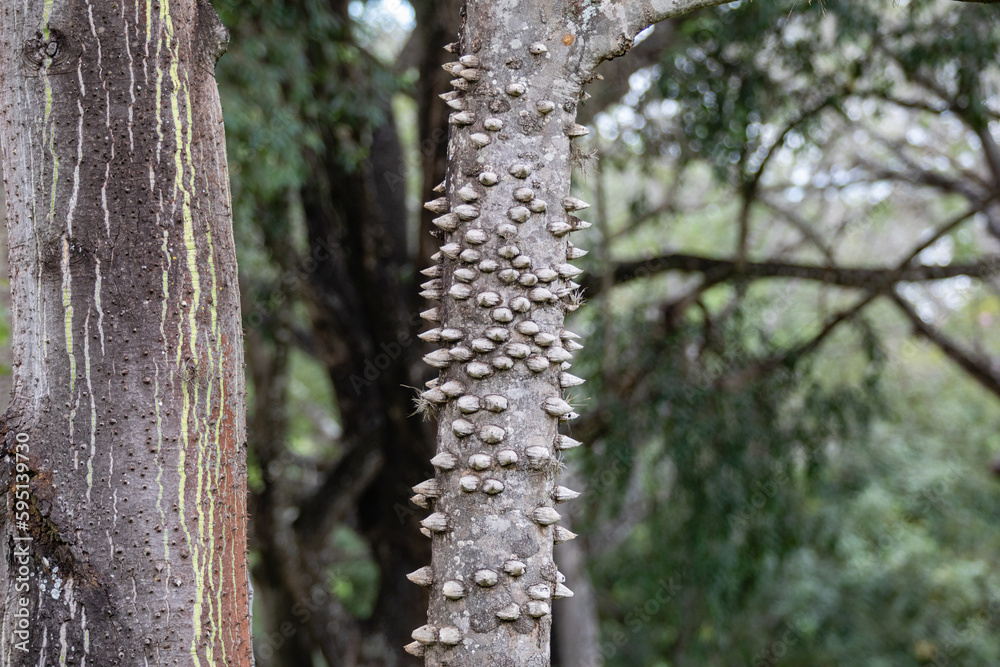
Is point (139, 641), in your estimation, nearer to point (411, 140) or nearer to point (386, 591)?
point (386, 591)

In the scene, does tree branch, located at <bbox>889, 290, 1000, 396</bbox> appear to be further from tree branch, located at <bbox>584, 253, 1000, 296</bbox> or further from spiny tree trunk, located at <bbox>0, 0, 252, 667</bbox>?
spiny tree trunk, located at <bbox>0, 0, 252, 667</bbox>

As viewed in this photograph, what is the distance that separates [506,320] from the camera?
152 centimetres

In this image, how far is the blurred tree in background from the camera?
4.36m

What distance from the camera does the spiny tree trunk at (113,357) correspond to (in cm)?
140

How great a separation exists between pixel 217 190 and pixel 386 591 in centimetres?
480

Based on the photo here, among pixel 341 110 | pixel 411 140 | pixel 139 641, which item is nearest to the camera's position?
pixel 139 641

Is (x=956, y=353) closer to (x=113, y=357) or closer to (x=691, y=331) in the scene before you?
(x=691, y=331)

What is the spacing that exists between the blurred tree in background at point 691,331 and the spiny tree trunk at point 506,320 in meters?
2.33

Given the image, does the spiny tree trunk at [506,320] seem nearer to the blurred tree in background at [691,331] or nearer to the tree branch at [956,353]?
Result: the blurred tree in background at [691,331]

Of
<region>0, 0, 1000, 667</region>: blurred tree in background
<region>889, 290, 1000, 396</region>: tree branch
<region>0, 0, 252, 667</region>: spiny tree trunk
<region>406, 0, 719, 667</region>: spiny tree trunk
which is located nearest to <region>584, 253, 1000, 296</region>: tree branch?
<region>0, 0, 1000, 667</region>: blurred tree in background

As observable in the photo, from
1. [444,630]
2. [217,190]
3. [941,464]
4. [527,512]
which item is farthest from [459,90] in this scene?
[941,464]

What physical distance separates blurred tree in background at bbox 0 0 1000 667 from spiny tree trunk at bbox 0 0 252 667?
2.02 m

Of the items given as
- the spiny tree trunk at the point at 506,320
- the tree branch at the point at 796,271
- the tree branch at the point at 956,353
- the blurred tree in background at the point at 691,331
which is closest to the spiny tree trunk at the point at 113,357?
the spiny tree trunk at the point at 506,320

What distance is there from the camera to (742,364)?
4902 millimetres
